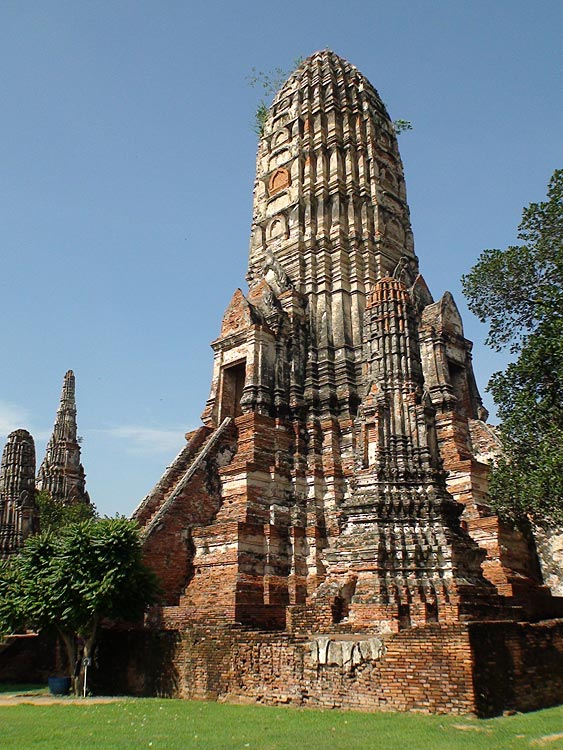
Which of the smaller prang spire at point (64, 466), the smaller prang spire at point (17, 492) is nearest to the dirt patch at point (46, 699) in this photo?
the smaller prang spire at point (17, 492)

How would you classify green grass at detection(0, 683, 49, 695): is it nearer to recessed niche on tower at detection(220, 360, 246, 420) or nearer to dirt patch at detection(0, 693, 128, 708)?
dirt patch at detection(0, 693, 128, 708)

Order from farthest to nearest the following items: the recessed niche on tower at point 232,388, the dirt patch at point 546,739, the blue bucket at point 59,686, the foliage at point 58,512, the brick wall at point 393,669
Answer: the foliage at point 58,512
the recessed niche on tower at point 232,388
the blue bucket at point 59,686
the brick wall at point 393,669
the dirt patch at point 546,739

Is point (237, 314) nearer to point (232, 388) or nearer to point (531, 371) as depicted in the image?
point (232, 388)

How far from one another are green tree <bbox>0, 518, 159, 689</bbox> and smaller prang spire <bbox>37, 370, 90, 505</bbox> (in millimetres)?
25095

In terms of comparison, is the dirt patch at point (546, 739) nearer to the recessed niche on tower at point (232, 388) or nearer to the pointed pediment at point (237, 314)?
the recessed niche on tower at point (232, 388)

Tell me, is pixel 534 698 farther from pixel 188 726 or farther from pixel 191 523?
pixel 191 523

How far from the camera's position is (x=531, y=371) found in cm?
1603

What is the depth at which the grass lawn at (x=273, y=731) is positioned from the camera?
25.5ft

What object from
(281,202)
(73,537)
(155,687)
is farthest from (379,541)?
(281,202)

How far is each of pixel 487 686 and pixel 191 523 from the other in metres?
9.98

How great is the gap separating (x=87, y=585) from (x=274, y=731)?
21.8 ft

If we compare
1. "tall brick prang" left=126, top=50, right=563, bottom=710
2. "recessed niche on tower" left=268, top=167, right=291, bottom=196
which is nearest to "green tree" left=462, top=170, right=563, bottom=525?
"tall brick prang" left=126, top=50, right=563, bottom=710

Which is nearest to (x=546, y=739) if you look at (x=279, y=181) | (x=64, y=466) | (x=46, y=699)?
(x=46, y=699)

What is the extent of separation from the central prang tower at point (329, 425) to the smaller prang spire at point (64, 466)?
2260 centimetres
